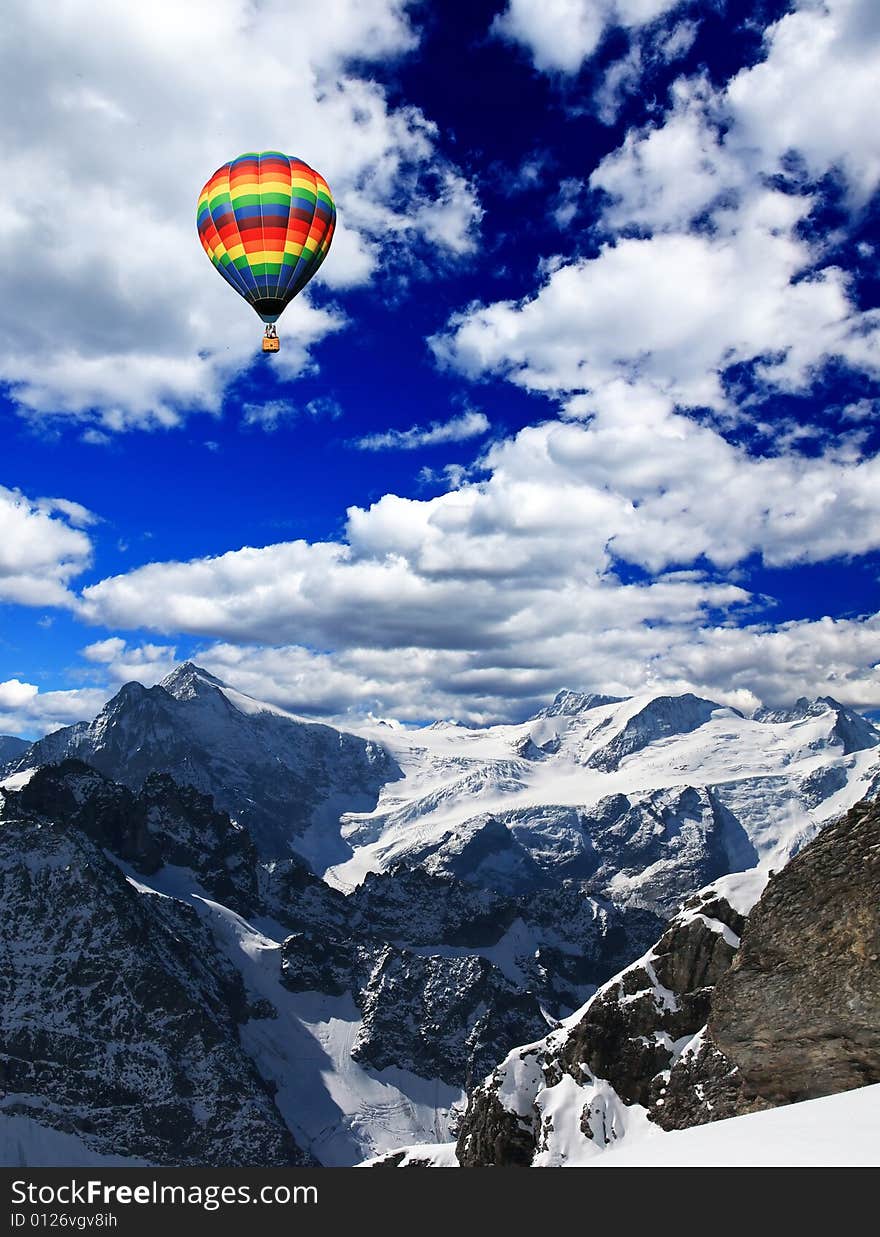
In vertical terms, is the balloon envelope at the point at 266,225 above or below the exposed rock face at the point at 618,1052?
above

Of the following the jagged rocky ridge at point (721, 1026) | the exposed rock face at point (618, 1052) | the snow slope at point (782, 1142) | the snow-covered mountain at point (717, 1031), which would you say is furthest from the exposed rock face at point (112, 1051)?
the snow slope at point (782, 1142)

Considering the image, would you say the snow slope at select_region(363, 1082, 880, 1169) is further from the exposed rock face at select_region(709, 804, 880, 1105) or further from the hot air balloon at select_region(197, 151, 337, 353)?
the hot air balloon at select_region(197, 151, 337, 353)

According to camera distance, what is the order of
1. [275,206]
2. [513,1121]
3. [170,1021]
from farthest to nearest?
1. [170,1021]
2. [513,1121]
3. [275,206]

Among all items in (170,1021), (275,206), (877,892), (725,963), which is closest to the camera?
(877,892)

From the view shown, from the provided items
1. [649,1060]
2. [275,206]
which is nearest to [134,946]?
[649,1060]

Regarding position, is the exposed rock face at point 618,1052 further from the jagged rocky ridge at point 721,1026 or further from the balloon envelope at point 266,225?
the balloon envelope at point 266,225

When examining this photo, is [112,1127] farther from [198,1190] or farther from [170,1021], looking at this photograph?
[198,1190]

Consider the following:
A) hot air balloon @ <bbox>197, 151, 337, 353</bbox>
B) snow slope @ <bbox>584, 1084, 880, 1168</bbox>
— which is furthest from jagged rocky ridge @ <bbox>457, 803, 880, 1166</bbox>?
hot air balloon @ <bbox>197, 151, 337, 353</bbox>
